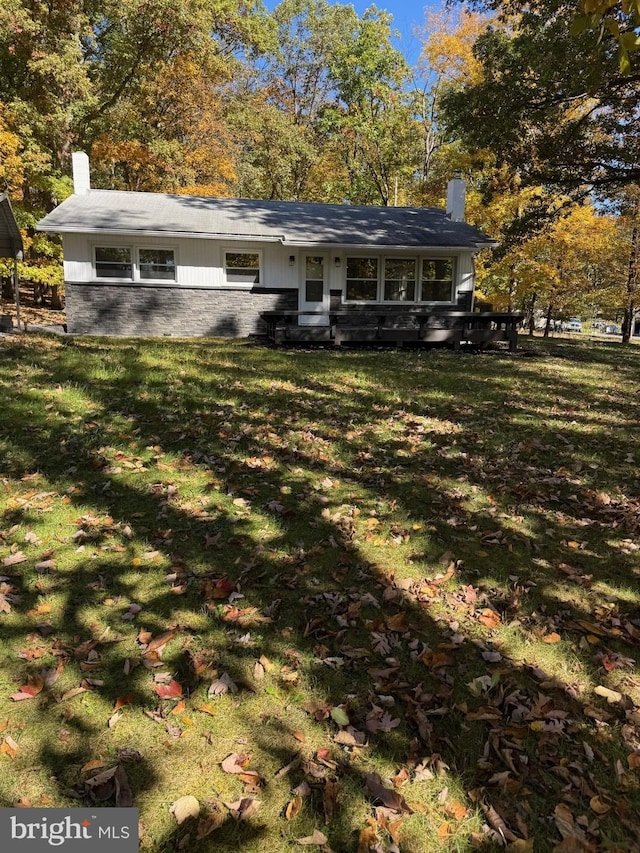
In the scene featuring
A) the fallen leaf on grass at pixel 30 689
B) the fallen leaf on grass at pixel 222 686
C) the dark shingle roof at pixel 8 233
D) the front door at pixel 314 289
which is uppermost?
the dark shingle roof at pixel 8 233

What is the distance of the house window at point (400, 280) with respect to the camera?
17656 mm

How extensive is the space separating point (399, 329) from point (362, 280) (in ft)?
11.4

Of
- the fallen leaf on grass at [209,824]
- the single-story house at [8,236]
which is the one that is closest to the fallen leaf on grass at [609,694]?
the fallen leaf on grass at [209,824]

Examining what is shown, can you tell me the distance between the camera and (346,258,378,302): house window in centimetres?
1750

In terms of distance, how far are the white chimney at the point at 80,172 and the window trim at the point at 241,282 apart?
5.33m

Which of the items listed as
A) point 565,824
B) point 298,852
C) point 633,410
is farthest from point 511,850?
point 633,410

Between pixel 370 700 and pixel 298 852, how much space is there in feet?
2.57

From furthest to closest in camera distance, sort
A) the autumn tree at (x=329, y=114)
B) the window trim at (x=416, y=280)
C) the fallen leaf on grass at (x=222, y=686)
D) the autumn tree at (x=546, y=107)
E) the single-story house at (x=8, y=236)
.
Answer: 1. the autumn tree at (x=329, y=114)
2. the window trim at (x=416, y=280)
3. the single-story house at (x=8, y=236)
4. the autumn tree at (x=546, y=107)
5. the fallen leaf on grass at (x=222, y=686)

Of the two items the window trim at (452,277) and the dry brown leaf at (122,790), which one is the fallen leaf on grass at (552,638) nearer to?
the dry brown leaf at (122,790)

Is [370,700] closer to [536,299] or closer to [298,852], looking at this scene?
[298,852]

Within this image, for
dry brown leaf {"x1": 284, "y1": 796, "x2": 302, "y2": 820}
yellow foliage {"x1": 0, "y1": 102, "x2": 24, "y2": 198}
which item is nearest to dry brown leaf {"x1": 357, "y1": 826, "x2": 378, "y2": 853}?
dry brown leaf {"x1": 284, "y1": 796, "x2": 302, "y2": 820}

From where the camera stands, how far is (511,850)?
1.98 m

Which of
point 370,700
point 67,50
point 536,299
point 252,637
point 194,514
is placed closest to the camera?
point 370,700

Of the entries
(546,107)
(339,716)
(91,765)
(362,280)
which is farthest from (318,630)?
(362,280)
